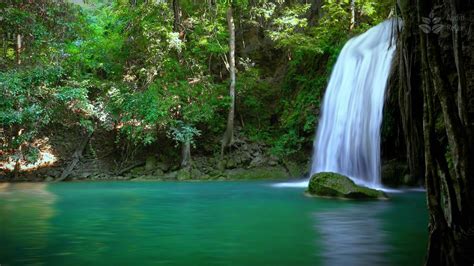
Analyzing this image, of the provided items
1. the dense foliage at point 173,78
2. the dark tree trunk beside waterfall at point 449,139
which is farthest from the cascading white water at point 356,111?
the dark tree trunk beside waterfall at point 449,139

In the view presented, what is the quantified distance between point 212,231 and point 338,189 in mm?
4715

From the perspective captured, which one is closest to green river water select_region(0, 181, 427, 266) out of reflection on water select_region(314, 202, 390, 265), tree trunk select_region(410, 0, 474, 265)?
reflection on water select_region(314, 202, 390, 265)

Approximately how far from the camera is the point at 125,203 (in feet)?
32.6

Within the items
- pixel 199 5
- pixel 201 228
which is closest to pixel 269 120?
pixel 199 5

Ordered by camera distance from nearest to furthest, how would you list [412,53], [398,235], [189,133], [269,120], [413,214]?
[412,53], [398,235], [413,214], [189,133], [269,120]

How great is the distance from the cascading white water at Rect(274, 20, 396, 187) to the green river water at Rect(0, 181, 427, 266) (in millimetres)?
3527

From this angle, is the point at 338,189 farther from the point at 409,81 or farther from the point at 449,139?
the point at 449,139

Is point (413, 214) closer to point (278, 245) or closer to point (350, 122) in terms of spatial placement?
point (278, 245)

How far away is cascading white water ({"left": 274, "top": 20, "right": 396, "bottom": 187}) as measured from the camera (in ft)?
45.6

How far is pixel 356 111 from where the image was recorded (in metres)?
14.7

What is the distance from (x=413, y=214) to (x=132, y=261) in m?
5.28

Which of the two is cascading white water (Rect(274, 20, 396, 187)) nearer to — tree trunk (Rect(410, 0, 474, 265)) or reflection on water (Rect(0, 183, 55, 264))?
reflection on water (Rect(0, 183, 55, 264))

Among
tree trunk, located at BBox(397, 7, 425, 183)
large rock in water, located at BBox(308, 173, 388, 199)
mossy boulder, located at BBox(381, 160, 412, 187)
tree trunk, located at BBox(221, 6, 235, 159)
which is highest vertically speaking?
tree trunk, located at BBox(221, 6, 235, 159)

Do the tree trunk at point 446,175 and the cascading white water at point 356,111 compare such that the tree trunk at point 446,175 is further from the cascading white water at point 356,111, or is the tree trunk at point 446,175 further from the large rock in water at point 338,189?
the cascading white water at point 356,111
